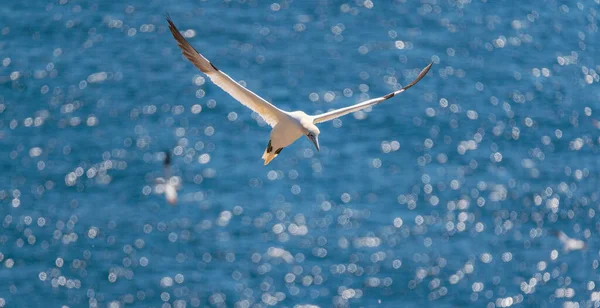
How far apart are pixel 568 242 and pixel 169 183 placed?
57.1ft

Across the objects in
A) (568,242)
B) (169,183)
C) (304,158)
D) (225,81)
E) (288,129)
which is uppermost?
(225,81)

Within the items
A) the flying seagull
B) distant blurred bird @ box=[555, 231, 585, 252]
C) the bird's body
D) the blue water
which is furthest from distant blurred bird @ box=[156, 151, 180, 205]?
the bird's body

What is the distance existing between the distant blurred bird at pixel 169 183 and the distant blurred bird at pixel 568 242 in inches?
656

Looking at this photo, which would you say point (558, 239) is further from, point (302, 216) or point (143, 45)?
point (143, 45)

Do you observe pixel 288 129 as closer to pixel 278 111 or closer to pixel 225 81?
pixel 278 111

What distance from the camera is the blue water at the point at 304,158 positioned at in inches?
1725

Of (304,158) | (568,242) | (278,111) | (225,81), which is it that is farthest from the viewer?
(304,158)

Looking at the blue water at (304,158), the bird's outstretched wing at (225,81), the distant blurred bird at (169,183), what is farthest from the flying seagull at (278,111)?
the distant blurred bird at (169,183)

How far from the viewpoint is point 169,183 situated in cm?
4747

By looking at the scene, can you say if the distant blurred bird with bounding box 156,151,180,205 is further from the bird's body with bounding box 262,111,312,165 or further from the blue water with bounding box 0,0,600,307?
the bird's body with bounding box 262,111,312,165

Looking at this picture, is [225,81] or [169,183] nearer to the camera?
[225,81]

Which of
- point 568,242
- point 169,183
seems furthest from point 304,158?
point 568,242

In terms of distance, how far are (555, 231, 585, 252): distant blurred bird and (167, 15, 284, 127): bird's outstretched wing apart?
27.6 m

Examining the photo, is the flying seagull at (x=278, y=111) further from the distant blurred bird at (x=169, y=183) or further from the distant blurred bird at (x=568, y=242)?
the distant blurred bird at (x=568, y=242)
